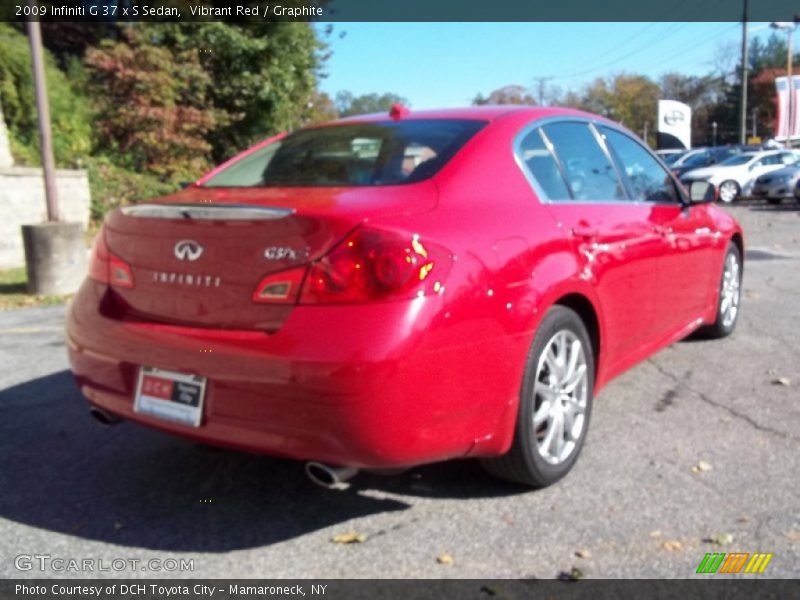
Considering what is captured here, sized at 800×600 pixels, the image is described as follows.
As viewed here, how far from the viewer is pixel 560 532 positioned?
9.92 ft

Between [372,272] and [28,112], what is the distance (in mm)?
15735

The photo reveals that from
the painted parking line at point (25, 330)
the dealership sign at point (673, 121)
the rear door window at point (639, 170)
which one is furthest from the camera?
the dealership sign at point (673, 121)

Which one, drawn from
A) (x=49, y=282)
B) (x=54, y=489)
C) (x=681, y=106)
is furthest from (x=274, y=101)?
(x=681, y=106)

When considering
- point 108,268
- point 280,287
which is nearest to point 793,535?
point 280,287

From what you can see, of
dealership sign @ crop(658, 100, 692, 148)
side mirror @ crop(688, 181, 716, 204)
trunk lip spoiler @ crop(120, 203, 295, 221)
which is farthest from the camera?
dealership sign @ crop(658, 100, 692, 148)

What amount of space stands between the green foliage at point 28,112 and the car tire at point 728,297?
489 inches

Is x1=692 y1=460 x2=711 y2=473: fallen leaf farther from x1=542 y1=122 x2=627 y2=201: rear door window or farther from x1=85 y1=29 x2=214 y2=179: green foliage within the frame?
x1=85 y1=29 x2=214 y2=179: green foliage

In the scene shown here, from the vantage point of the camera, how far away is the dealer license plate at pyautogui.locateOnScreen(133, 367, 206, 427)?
2881mm

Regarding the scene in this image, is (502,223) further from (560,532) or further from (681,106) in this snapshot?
(681,106)

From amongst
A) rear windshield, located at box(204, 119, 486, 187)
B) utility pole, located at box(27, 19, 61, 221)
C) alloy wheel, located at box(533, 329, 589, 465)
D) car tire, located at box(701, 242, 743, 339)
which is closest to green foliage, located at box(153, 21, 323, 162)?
utility pole, located at box(27, 19, 61, 221)

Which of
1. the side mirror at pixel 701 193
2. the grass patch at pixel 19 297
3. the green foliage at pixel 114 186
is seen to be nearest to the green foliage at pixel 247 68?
the green foliage at pixel 114 186

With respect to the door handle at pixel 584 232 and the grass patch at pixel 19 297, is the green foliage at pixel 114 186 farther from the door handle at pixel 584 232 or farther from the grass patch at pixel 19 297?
the door handle at pixel 584 232

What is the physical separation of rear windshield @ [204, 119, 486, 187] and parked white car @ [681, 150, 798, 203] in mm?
21654

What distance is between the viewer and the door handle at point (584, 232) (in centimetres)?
357
